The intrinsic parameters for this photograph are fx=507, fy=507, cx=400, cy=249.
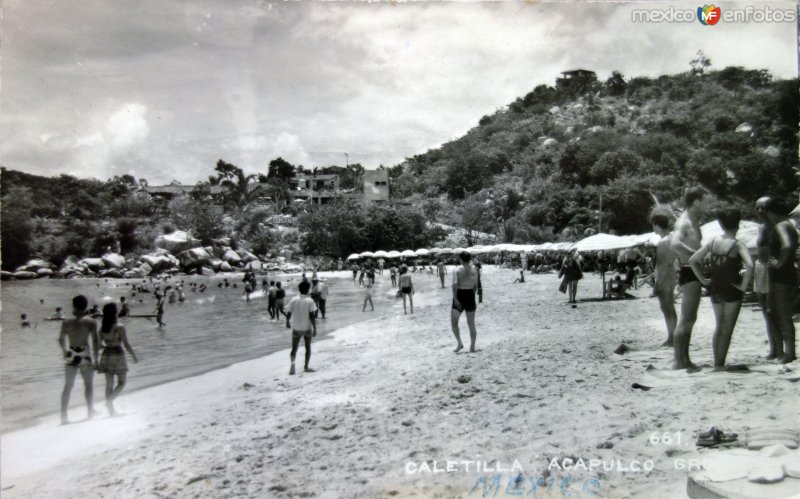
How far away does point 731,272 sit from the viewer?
15.4ft

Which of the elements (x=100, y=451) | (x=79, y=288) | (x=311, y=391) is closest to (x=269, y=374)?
(x=311, y=391)

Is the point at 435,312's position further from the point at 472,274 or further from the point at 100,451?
the point at 100,451

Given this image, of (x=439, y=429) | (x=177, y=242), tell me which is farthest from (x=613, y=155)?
(x=177, y=242)

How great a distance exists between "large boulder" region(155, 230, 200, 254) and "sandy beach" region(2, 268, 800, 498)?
39607 millimetres

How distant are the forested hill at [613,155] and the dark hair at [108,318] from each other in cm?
800

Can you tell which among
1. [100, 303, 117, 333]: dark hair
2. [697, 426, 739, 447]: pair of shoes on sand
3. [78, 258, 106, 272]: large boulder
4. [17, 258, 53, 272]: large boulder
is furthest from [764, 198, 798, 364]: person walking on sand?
[78, 258, 106, 272]: large boulder

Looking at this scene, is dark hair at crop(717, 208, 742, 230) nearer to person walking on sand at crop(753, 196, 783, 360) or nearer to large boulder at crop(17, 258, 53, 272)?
person walking on sand at crop(753, 196, 783, 360)

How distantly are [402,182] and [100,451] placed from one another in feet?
218

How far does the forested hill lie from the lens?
7.99m

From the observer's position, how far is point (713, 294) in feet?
15.9

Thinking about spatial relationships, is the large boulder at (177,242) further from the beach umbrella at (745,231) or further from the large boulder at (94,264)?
the beach umbrella at (745,231)

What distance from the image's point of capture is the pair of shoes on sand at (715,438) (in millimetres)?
3758

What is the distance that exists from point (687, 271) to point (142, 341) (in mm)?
13154

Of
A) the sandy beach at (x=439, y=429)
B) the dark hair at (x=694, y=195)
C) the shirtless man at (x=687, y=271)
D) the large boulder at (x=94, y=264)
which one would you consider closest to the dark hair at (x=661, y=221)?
the shirtless man at (x=687, y=271)
